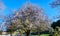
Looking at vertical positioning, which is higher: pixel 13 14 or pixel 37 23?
pixel 13 14

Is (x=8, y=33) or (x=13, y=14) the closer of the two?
(x=13, y=14)

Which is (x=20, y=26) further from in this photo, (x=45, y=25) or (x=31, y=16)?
(x=45, y=25)

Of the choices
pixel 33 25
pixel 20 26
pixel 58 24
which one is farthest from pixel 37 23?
pixel 58 24

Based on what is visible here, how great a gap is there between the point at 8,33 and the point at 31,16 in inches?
333

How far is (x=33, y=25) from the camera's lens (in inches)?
1136

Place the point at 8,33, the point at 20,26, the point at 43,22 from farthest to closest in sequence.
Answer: the point at 8,33
the point at 43,22
the point at 20,26

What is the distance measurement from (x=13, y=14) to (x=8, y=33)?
22.5ft

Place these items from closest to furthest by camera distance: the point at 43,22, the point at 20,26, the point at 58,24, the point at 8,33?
1. the point at 20,26
2. the point at 43,22
3. the point at 8,33
4. the point at 58,24

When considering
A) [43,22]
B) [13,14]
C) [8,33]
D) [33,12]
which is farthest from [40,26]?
[8,33]

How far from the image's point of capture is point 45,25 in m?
30.6

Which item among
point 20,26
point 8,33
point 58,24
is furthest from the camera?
point 58,24

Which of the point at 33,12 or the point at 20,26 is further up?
the point at 33,12

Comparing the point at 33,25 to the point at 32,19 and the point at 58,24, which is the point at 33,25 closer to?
the point at 32,19

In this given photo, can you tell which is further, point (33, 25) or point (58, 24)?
point (58, 24)
